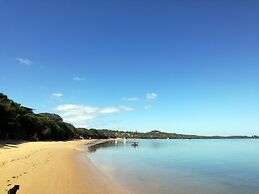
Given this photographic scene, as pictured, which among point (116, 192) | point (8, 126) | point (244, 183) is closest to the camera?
point (116, 192)

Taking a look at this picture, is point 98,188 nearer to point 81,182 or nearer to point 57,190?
point 81,182

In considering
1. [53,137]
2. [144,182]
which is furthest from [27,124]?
[144,182]

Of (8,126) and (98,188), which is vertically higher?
(8,126)

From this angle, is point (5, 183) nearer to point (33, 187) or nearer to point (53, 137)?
point (33, 187)

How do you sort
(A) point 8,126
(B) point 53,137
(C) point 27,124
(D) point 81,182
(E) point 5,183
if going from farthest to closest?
(B) point 53,137
(C) point 27,124
(A) point 8,126
(D) point 81,182
(E) point 5,183

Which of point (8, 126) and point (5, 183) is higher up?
point (8, 126)

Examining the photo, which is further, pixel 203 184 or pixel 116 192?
pixel 203 184

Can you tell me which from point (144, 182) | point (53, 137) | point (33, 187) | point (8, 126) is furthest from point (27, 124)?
point (33, 187)

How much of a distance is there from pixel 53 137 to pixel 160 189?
95.1 m

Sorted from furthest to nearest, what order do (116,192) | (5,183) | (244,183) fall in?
1. (244,183)
2. (116,192)
3. (5,183)

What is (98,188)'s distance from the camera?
60.6 ft

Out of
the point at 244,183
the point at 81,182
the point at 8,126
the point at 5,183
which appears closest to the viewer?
the point at 5,183

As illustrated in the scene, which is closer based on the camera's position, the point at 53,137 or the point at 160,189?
the point at 160,189

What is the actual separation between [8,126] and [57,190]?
1940 inches
